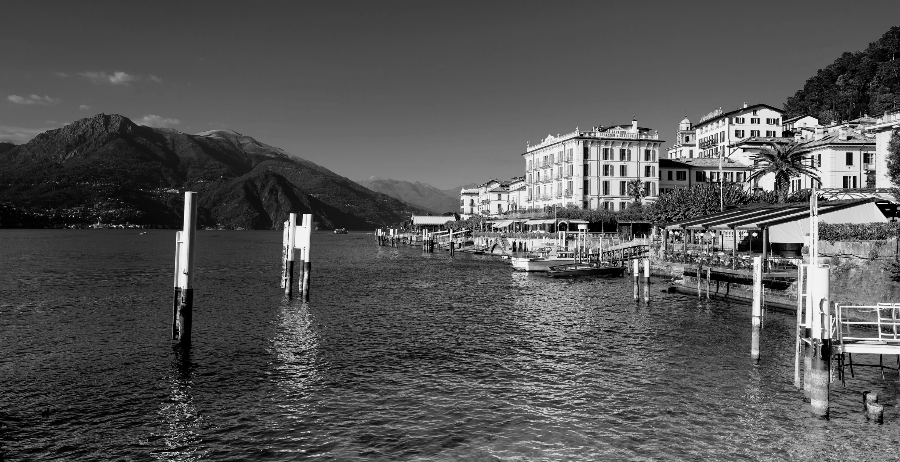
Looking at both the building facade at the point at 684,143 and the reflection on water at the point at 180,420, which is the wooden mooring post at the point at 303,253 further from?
the building facade at the point at 684,143

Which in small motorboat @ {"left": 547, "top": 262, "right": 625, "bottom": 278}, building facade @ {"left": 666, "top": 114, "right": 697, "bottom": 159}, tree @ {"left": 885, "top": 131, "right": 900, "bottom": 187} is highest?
building facade @ {"left": 666, "top": 114, "right": 697, "bottom": 159}

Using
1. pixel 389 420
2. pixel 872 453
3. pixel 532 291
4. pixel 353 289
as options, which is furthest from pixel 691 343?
pixel 353 289

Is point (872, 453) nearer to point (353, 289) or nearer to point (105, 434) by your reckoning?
point (105, 434)

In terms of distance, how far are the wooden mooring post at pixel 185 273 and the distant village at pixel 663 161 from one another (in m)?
76.6

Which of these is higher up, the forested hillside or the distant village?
the forested hillside

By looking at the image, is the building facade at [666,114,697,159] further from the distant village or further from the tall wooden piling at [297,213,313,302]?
the tall wooden piling at [297,213,313,302]

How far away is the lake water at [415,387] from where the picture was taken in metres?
15.4

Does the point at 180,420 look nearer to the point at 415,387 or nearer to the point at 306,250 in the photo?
the point at 415,387

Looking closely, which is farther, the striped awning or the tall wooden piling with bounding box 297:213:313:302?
the tall wooden piling with bounding box 297:213:313:302

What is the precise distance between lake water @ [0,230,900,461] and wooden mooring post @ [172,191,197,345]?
1.09 metres

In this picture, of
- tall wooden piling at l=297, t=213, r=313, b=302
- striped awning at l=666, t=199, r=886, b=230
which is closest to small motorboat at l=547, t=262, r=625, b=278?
striped awning at l=666, t=199, r=886, b=230

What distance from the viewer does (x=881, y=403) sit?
717 inches

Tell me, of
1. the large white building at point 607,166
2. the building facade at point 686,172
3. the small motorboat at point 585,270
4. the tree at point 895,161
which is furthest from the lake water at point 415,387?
the building facade at point 686,172

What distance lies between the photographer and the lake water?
15.4 m
